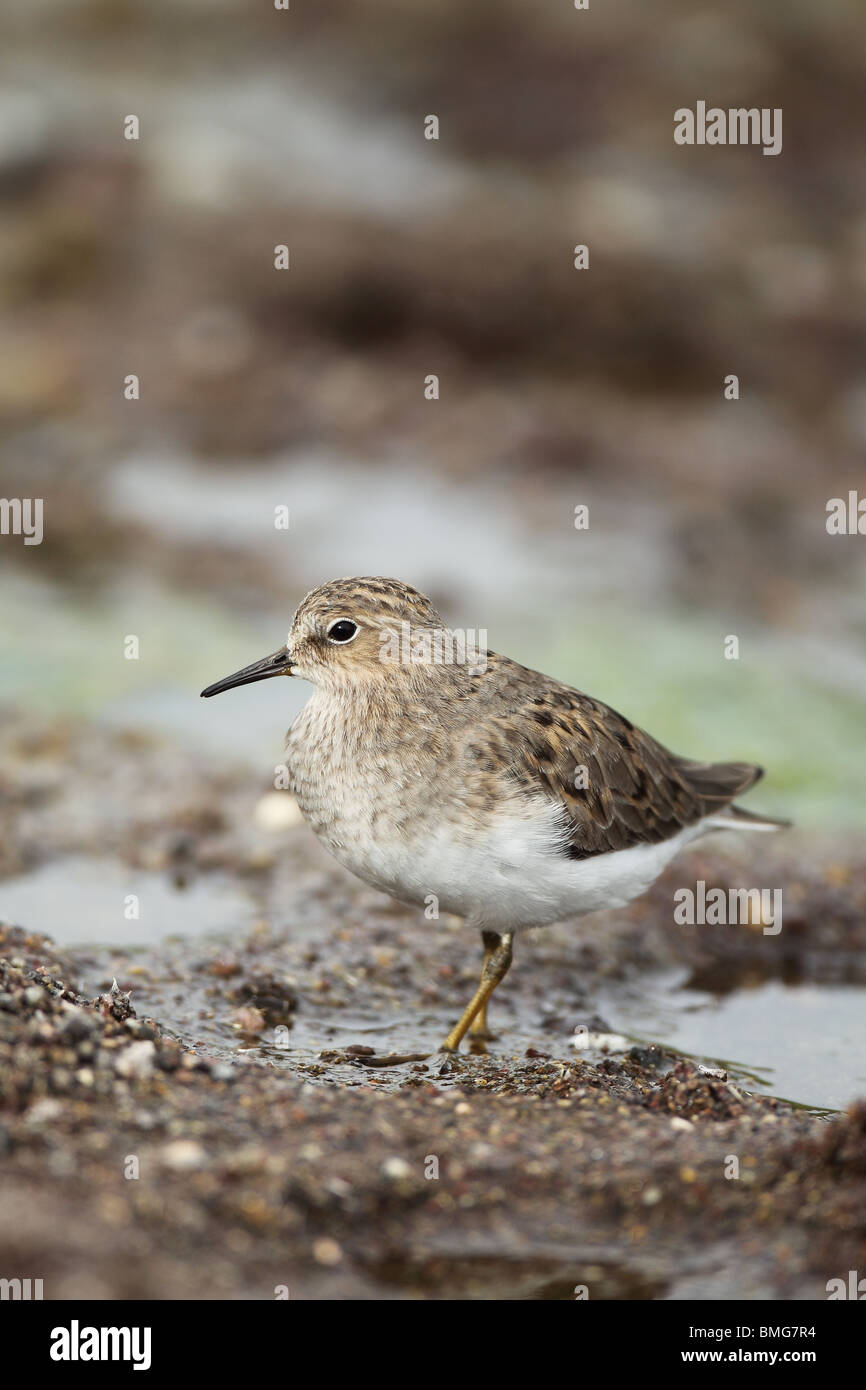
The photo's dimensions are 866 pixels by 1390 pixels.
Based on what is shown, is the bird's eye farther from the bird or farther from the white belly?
the white belly

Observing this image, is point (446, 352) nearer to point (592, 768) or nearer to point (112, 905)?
point (112, 905)

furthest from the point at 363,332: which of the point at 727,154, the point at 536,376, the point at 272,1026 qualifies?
the point at 272,1026

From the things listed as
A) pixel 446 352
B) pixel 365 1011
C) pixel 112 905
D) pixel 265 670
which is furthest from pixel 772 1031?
pixel 446 352

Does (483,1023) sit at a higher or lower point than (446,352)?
lower

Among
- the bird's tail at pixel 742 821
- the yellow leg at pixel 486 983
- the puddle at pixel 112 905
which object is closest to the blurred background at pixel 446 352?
the puddle at pixel 112 905

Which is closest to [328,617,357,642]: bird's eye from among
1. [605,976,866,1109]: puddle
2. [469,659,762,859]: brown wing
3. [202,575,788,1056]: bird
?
[202,575,788,1056]: bird
